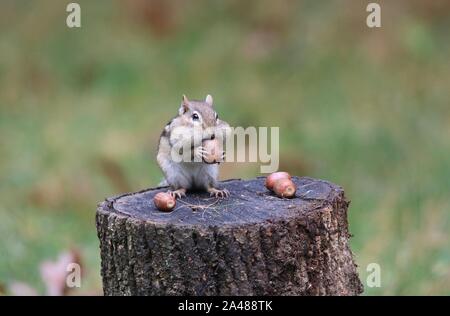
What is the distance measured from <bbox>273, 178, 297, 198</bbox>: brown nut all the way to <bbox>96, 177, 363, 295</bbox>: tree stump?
49mm

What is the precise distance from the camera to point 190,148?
460 cm

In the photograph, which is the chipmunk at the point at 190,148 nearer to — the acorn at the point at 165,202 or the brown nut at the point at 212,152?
the brown nut at the point at 212,152

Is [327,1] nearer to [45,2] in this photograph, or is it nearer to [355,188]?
[45,2]

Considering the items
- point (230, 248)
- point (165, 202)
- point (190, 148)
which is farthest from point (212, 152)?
point (230, 248)

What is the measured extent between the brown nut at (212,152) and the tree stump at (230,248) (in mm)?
223

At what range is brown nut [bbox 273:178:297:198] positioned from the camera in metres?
4.46

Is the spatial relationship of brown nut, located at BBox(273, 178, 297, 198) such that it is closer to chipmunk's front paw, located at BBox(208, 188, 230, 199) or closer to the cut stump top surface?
the cut stump top surface

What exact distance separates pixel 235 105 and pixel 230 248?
6.96 meters

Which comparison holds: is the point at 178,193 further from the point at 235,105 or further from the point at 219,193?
the point at 235,105

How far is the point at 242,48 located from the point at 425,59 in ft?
8.41

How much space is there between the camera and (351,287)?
4.41 metres

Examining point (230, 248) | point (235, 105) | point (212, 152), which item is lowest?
point (235, 105)

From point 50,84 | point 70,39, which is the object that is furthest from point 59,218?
point 70,39

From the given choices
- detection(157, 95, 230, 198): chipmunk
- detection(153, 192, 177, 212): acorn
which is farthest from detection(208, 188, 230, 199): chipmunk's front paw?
detection(153, 192, 177, 212): acorn
